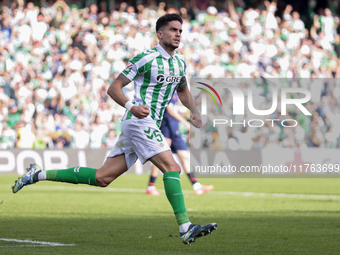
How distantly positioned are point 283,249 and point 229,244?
2.05 feet

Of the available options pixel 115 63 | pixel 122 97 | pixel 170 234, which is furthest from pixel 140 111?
pixel 115 63

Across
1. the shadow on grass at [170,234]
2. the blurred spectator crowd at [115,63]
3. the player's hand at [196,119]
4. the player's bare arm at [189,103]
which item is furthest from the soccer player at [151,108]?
the blurred spectator crowd at [115,63]

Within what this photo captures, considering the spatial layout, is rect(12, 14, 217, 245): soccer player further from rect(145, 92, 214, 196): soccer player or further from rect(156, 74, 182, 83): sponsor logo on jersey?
rect(145, 92, 214, 196): soccer player

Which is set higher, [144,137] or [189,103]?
[189,103]

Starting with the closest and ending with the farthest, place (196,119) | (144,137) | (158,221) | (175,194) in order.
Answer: (175,194) < (144,137) < (196,119) < (158,221)

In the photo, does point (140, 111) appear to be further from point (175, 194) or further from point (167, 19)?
point (167, 19)

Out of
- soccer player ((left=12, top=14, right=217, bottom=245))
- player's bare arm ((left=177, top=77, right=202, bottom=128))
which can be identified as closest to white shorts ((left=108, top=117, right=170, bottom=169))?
soccer player ((left=12, top=14, right=217, bottom=245))

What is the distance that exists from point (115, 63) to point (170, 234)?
48.1 feet

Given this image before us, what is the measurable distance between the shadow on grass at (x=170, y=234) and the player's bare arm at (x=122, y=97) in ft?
4.29

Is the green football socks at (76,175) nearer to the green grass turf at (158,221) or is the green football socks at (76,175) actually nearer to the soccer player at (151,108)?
the soccer player at (151,108)

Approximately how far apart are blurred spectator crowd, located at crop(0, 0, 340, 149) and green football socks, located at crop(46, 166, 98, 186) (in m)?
12.9

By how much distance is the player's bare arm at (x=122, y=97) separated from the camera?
5.86 metres

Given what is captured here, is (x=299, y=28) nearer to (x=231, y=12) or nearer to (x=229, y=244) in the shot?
(x=231, y=12)

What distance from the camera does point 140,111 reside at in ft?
19.2
